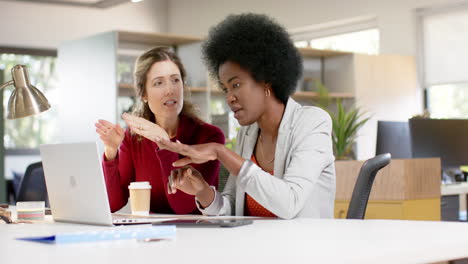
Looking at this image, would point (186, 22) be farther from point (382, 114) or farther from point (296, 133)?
point (296, 133)

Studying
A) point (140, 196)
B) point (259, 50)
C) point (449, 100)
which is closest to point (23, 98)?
point (140, 196)

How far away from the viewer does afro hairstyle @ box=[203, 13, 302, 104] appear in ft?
7.84

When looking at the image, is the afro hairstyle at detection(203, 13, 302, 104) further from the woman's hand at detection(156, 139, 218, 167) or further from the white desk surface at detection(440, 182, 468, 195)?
the white desk surface at detection(440, 182, 468, 195)

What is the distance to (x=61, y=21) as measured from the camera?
9641 millimetres

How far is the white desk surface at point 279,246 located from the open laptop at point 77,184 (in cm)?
21

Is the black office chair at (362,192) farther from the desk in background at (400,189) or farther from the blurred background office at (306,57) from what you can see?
the blurred background office at (306,57)

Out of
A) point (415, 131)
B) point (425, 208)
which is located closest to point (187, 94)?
point (425, 208)

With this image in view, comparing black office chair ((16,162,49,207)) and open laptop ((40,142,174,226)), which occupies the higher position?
open laptop ((40,142,174,226))

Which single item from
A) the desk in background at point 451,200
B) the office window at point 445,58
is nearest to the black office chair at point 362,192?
the desk in background at point 451,200

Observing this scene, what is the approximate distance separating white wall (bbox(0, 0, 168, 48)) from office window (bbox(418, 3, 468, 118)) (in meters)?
4.35

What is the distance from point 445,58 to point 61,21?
5.00m

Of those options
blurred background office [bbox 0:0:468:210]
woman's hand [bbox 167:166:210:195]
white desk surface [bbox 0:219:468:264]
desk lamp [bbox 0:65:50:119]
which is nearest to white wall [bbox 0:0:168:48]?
blurred background office [bbox 0:0:468:210]

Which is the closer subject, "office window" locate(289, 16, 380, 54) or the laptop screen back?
the laptop screen back

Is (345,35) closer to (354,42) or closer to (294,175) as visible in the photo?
(354,42)
